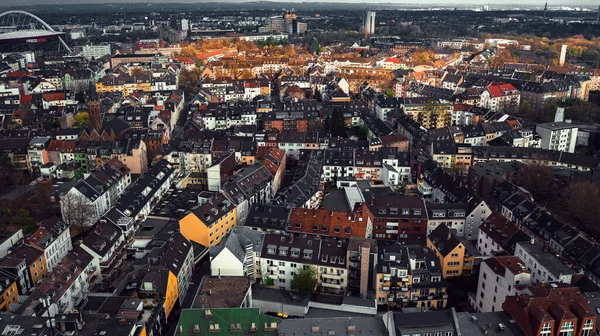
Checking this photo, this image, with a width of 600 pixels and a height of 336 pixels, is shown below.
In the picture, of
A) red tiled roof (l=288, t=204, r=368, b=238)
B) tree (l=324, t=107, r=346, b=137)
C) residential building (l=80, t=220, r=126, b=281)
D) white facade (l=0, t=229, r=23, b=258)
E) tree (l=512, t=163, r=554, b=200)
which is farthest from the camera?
tree (l=324, t=107, r=346, b=137)

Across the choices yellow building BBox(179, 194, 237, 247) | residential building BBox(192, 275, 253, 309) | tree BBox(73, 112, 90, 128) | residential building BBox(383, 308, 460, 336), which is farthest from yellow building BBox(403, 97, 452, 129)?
residential building BBox(383, 308, 460, 336)

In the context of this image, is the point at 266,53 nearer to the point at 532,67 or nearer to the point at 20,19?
the point at 532,67

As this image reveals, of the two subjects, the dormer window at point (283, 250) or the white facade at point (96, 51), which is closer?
the dormer window at point (283, 250)

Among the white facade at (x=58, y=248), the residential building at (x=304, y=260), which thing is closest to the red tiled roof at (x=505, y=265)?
the residential building at (x=304, y=260)

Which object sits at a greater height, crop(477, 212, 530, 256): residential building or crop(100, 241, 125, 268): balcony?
crop(477, 212, 530, 256): residential building

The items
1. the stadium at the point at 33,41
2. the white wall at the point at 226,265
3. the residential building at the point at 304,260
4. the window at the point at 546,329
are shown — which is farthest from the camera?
the stadium at the point at 33,41

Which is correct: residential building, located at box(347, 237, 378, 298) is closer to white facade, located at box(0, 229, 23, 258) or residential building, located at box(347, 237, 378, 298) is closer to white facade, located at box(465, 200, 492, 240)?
white facade, located at box(465, 200, 492, 240)

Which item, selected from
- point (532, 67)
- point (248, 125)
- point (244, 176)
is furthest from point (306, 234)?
point (532, 67)

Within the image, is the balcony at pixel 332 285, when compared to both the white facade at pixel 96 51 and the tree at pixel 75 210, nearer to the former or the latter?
the tree at pixel 75 210

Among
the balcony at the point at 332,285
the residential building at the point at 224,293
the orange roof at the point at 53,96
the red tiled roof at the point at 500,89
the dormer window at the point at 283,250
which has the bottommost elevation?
the balcony at the point at 332,285
